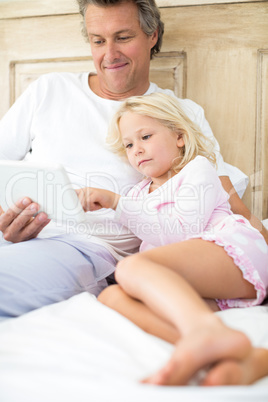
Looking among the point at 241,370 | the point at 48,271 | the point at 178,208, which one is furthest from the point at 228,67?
the point at 241,370

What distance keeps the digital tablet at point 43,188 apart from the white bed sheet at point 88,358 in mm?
265

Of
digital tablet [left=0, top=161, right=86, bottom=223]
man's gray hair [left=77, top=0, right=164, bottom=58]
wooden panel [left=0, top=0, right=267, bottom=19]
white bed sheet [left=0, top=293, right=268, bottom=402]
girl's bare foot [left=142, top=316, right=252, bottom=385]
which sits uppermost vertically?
wooden panel [left=0, top=0, right=267, bottom=19]

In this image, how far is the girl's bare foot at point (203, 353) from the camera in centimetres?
66

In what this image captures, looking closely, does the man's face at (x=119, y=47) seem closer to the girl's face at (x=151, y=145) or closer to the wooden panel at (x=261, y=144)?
the girl's face at (x=151, y=145)

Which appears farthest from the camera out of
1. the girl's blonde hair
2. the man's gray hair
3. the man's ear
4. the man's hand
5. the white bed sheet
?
the man's ear

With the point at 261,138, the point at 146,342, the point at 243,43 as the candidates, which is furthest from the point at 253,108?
the point at 146,342

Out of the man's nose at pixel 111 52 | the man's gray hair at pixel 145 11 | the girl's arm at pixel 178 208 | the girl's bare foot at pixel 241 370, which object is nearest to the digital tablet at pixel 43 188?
the girl's arm at pixel 178 208

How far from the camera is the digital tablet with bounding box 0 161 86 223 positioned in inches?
43.6

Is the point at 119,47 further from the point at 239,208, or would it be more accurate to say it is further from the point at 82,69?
the point at 239,208

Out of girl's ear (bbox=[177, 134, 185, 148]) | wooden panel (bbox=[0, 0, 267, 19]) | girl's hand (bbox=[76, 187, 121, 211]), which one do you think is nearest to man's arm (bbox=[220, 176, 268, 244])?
girl's ear (bbox=[177, 134, 185, 148])

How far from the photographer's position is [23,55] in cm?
210

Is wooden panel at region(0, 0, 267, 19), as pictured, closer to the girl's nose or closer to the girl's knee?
the girl's nose

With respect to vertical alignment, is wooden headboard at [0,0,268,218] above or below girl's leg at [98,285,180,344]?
above

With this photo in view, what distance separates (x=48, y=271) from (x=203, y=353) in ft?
1.91
